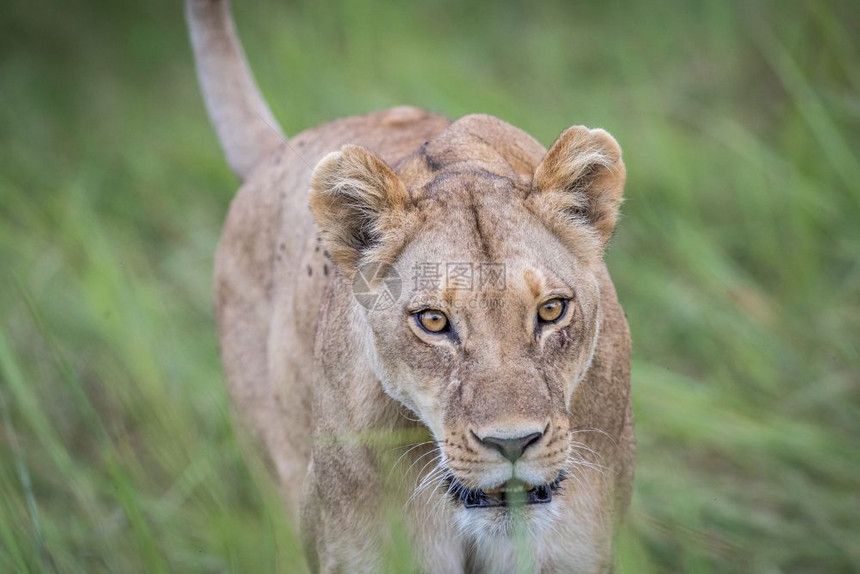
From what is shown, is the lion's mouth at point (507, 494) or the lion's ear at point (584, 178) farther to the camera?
the lion's ear at point (584, 178)

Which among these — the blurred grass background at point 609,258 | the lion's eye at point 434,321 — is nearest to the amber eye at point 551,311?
the lion's eye at point 434,321

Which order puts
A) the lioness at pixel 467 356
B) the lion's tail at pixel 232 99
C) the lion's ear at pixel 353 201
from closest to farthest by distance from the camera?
the lioness at pixel 467 356
the lion's ear at pixel 353 201
the lion's tail at pixel 232 99

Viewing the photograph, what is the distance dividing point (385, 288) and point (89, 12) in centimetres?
876

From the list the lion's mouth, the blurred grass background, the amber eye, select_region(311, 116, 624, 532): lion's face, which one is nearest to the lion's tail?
the blurred grass background

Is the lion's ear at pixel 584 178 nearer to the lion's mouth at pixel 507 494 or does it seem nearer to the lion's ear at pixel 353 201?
the lion's ear at pixel 353 201

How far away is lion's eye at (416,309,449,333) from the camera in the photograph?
2.92 metres

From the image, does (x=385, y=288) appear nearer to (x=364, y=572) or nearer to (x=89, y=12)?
(x=364, y=572)

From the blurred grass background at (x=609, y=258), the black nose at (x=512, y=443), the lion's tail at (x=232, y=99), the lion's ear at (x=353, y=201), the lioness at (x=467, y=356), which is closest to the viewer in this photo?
the black nose at (x=512, y=443)

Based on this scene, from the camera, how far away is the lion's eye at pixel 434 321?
292 cm

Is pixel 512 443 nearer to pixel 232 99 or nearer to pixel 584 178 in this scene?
pixel 584 178

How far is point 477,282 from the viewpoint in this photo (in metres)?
2.88

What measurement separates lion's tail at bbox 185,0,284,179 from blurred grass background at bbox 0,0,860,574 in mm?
943

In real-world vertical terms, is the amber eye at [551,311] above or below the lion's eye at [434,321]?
above

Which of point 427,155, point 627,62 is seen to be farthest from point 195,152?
point 427,155
